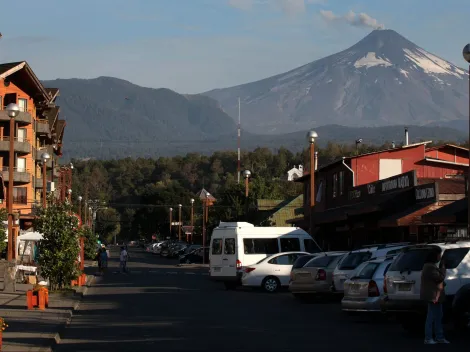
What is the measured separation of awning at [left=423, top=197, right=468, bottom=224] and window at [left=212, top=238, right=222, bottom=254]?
833 cm

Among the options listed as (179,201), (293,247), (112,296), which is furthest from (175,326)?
(179,201)

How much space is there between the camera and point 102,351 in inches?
600

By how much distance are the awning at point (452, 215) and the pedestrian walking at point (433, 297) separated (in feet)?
47.4

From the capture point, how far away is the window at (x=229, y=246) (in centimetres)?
3494

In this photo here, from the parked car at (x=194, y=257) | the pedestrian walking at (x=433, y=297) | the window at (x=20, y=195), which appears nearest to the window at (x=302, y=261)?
the pedestrian walking at (x=433, y=297)

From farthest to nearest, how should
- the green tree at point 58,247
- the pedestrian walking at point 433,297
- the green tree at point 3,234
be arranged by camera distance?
the green tree at point 3,234, the green tree at point 58,247, the pedestrian walking at point 433,297

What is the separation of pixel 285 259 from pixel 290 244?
3071mm

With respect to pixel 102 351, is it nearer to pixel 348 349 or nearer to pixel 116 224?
pixel 348 349

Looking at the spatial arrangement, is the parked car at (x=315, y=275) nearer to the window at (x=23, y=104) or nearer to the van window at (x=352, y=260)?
the van window at (x=352, y=260)

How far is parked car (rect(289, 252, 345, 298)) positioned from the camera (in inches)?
Result: 1039

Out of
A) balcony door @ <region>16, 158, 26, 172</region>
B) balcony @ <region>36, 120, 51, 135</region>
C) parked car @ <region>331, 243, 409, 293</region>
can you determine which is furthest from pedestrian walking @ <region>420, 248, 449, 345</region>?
balcony @ <region>36, 120, 51, 135</region>

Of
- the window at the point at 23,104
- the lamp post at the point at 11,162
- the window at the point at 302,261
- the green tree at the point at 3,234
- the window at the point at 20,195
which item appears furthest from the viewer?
the window at the point at 23,104

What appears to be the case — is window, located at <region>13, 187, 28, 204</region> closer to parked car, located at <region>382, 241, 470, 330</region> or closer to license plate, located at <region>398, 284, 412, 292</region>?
parked car, located at <region>382, 241, 470, 330</region>

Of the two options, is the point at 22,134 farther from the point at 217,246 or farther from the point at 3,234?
the point at 217,246
